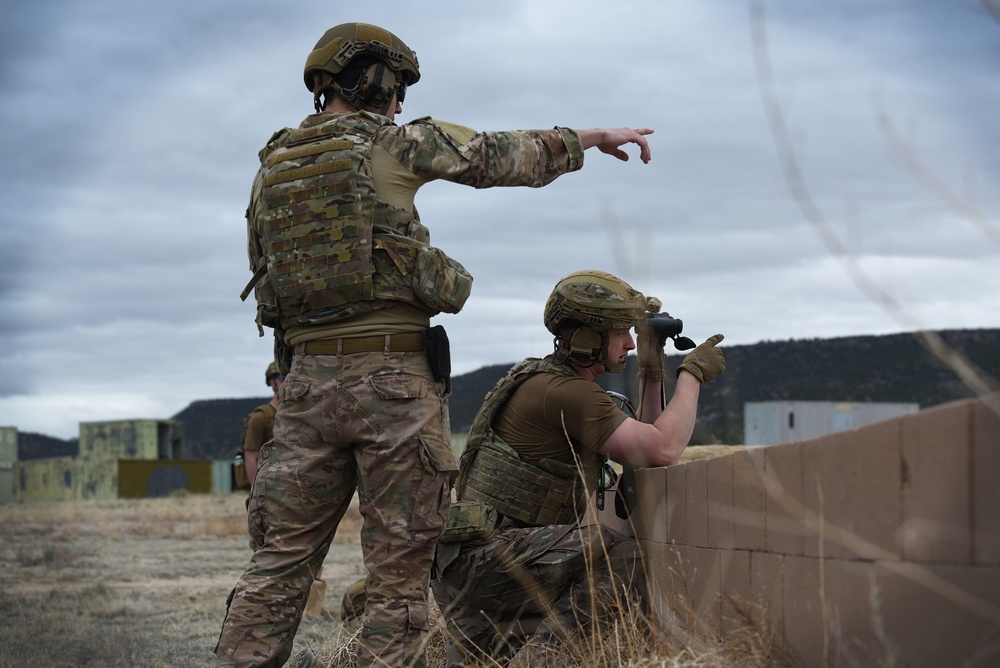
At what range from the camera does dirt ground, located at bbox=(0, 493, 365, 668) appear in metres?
6.05

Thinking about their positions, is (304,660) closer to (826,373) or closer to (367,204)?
(367,204)

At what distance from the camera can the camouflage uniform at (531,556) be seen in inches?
152

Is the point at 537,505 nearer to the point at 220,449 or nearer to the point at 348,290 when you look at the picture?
the point at 348,290

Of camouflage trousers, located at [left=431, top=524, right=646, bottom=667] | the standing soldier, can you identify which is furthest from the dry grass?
the standing soldier

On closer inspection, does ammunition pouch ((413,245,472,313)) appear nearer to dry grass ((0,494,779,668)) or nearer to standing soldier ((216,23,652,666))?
standing soldier ((216,23,652,666))

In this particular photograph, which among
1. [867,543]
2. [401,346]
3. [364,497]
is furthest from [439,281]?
[867,543]

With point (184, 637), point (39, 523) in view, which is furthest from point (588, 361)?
point (39, 523)

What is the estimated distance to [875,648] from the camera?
90.4 inches

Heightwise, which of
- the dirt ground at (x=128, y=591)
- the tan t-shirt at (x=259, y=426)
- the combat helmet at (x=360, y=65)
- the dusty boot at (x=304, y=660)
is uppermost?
the combat helmet at (x=360, y=65)

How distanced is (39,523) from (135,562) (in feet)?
38.2

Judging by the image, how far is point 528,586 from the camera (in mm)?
3895

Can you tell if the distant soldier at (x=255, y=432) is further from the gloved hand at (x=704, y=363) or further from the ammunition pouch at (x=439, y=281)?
the ammunition pouch at (x=439, y=281)

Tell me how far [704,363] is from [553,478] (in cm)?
67

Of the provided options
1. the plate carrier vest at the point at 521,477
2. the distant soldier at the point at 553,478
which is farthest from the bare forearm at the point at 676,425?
the plate carrier vest at the point at 521,477
